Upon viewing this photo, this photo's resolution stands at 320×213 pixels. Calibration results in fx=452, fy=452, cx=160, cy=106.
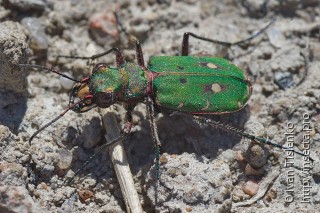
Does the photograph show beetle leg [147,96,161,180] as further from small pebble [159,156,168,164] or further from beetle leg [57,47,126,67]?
beetle leg [57,47,126,67]

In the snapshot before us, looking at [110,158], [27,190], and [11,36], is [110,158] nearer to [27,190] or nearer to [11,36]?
[27,190]

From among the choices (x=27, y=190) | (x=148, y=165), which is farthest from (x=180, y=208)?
(x=27, y=190)

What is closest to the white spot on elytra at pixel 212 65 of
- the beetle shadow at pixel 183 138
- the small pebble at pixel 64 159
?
the beetle shadow at pixel 183 138

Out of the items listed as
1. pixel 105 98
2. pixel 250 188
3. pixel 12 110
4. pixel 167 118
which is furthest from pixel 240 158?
pixel 12 110

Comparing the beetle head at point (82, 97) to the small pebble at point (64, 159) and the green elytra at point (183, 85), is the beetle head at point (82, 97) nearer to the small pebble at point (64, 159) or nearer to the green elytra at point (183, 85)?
the green elytra at point (183, 85)

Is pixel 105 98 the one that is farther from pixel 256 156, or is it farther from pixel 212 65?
pixel 256 156
